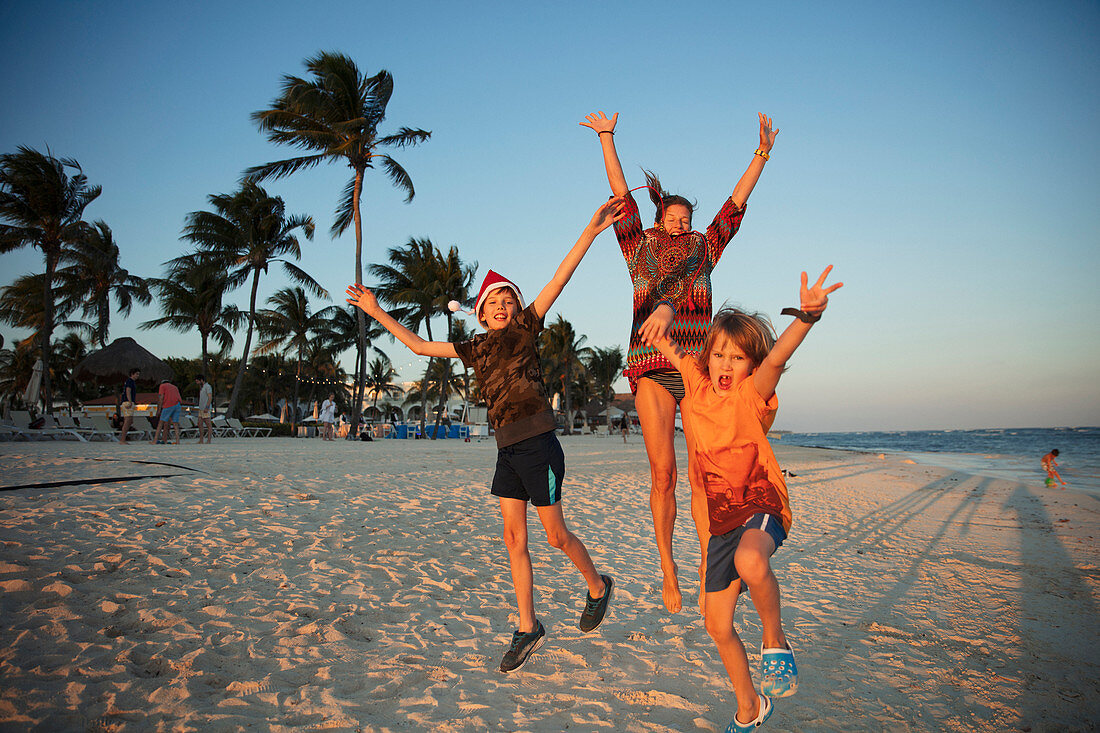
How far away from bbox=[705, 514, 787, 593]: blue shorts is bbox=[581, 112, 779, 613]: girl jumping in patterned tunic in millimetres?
621

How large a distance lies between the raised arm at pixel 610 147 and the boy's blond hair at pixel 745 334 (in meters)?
1.21

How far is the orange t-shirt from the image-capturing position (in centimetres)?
207

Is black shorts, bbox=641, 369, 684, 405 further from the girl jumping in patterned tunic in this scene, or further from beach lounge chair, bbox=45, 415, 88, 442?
beach lounge chair, bbox=45, 415, 88, 442

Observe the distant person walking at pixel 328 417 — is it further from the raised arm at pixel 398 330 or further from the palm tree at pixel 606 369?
the palm tree at pixel 606 369

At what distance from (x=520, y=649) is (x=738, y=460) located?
4.82 ft

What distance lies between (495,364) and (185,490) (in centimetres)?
487

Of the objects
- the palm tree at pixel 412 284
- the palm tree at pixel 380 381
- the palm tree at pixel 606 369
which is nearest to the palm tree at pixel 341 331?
the palm tree at pixel 412 284

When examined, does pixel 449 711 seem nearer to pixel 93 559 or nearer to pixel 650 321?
pixel 650 321

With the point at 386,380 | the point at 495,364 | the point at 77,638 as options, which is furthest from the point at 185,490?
the point at 386,380

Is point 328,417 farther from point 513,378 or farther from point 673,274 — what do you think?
point 673,274

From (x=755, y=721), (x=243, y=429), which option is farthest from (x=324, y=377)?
(x=755, y=721)

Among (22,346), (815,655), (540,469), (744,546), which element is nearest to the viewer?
(744,546)

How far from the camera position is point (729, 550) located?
204cm

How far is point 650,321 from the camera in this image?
235 centimetres
